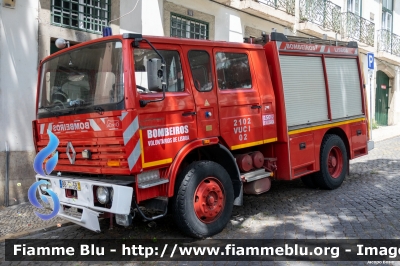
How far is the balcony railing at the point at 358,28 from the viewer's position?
18.3m

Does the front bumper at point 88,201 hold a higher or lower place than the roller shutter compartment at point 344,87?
lower

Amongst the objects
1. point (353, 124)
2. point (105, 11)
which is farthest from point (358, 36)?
point (105, 11)

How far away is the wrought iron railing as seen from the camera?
15.6 meters

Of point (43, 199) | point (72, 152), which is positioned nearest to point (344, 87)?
point (72, 152)

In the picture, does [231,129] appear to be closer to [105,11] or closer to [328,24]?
[105,11]

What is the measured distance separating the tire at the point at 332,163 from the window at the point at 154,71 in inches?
133

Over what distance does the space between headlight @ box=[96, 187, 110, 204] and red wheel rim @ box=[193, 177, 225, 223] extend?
3.49 feet

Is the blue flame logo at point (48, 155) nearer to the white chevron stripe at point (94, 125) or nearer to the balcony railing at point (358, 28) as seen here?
the white chevron stripe at point (94, 125)

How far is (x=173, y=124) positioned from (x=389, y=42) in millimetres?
21070

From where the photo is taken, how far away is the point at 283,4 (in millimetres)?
14070

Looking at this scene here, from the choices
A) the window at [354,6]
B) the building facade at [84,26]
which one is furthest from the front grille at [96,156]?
the window at [354,6]

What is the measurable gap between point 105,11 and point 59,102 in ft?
14.4

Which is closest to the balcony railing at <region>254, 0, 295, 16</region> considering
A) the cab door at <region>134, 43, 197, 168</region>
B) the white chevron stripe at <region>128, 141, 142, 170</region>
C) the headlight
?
the cab door at <region>134, 43, 197, 168</region>

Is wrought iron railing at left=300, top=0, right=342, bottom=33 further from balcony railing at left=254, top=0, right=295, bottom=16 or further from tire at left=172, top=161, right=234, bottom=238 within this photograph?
tire at left=172, top=161, right=234, bottom=238
